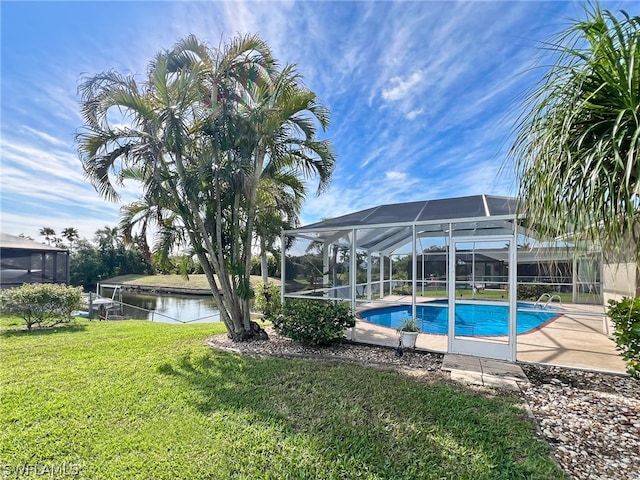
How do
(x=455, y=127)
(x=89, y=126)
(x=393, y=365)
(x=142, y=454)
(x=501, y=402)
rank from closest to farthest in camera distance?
(x=142, y=454) < (x=501, y=402) < (x=393, y=365) < (x=89, y=126) < (x=455, y=127)

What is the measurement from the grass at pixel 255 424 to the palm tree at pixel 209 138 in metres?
2.87

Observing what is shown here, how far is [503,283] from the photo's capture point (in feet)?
20.3

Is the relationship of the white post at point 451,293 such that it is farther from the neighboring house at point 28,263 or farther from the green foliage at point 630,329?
the neighboring house at point 28,263

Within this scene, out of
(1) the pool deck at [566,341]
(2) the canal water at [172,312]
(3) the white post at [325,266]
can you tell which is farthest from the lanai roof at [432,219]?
(2) the canal water at [172,312]

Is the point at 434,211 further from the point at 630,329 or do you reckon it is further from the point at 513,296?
the point at 630,329

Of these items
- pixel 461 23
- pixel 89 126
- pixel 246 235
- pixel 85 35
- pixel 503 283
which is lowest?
pixel 503 283

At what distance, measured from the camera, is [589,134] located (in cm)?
→ 253

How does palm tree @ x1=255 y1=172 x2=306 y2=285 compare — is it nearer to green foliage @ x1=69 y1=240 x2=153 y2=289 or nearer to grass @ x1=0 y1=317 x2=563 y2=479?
grass @ x1=0 y1=317 x2=563 y2=479

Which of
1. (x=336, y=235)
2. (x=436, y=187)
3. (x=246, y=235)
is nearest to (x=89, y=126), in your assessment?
(x=246, y=235)

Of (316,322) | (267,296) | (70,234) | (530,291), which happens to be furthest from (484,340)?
(70,234)

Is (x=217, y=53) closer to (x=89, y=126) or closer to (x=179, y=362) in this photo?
(x=89, y=126)

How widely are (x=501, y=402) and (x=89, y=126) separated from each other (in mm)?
9358

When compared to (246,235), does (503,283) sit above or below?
below

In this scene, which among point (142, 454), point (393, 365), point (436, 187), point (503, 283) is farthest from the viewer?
point (436, 187)
